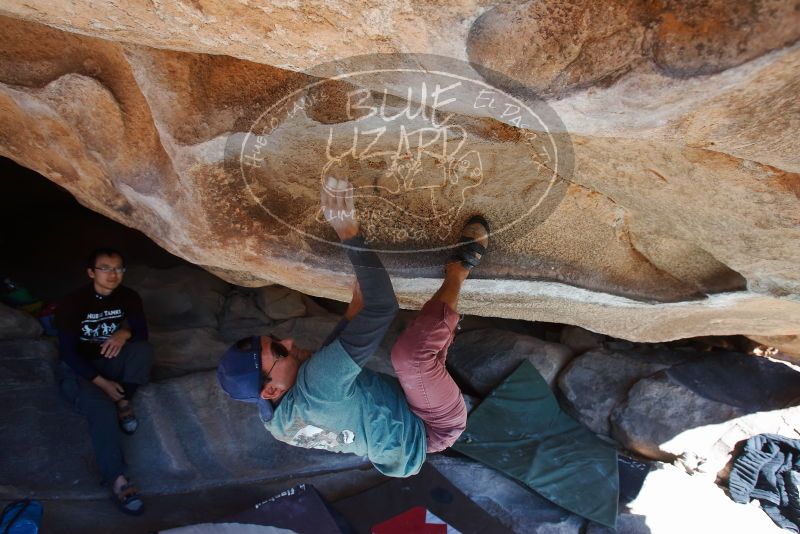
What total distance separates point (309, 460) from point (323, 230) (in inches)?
53.4

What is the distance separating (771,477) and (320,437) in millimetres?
2353

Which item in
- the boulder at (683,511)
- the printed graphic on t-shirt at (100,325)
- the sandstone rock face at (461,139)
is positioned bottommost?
the boulder at (683,511)

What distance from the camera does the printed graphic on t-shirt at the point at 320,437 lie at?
5.22 feet

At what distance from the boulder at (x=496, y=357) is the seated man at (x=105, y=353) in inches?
65.9

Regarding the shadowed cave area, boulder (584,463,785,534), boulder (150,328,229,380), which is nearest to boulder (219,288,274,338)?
the shadowed cave area

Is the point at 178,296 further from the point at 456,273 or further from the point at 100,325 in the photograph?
the point at 456,273

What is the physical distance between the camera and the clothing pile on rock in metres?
2.71

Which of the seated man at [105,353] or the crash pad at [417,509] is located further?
the crash pad at [417,509]

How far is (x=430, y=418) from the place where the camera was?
1.71m

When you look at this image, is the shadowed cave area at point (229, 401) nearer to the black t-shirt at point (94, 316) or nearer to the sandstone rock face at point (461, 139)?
the black t-shirt at point (94, 316)

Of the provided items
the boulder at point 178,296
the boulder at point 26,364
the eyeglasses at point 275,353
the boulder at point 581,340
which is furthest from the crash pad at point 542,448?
the boulder at point 26,364

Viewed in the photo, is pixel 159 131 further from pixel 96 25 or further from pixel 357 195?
pixel 357 195

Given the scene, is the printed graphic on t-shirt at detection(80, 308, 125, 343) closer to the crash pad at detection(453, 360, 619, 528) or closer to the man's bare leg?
the man's bare leg

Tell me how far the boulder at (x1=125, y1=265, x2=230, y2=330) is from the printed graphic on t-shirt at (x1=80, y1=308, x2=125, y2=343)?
0.71 meters
